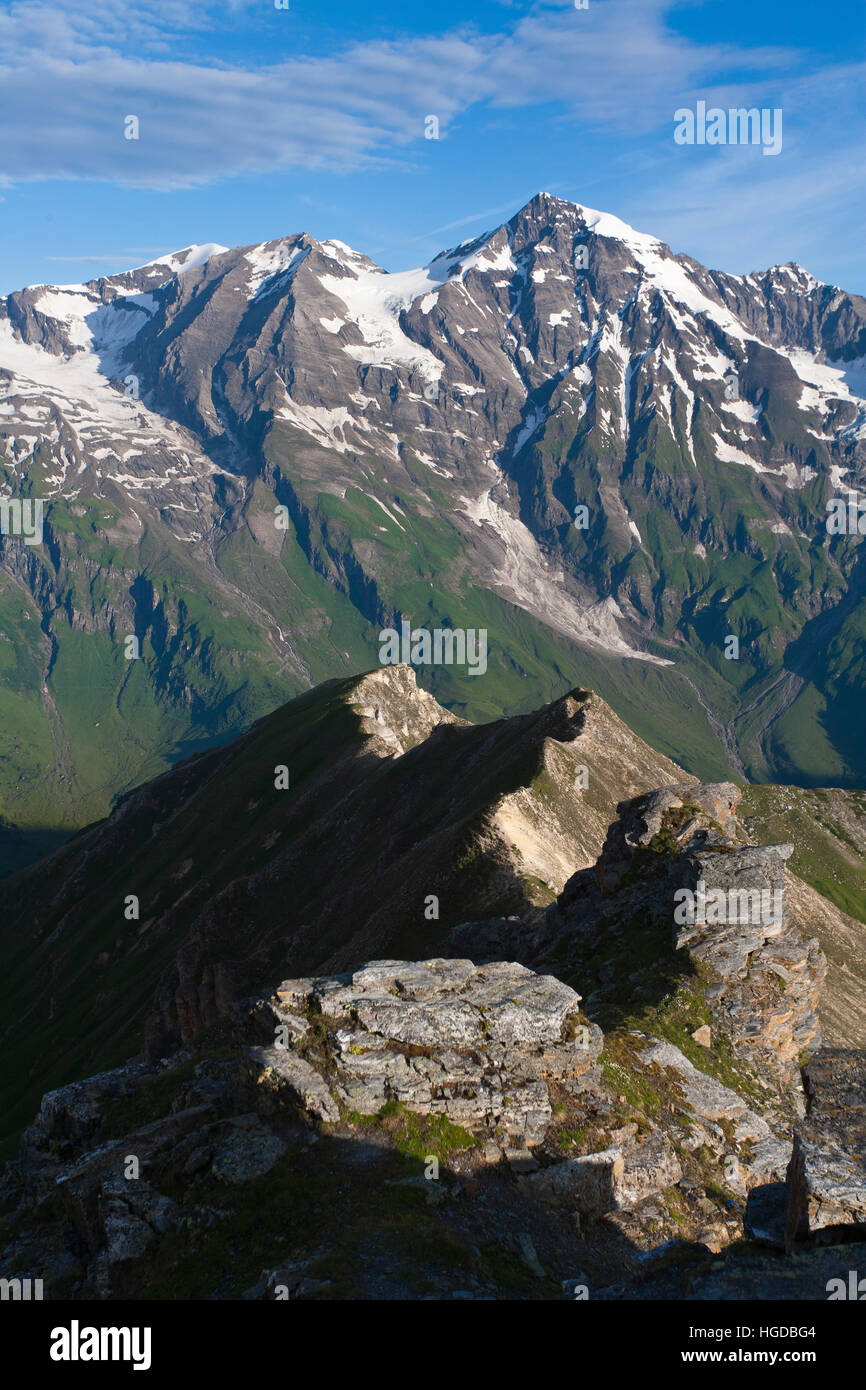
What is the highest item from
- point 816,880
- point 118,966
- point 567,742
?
point 567,742

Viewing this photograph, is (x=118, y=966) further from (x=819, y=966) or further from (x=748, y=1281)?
(x=748, y=1281)

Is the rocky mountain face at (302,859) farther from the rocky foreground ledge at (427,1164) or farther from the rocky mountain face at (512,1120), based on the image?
the rocky foreground ledge at (427,1164)

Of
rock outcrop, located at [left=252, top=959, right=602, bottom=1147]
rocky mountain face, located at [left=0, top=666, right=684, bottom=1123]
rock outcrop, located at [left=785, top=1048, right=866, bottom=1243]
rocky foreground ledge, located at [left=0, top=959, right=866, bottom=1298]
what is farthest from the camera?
rocky mountain face, located at [left=0, top=666, right=684, bottom=1123]

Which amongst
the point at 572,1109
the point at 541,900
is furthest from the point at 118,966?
the point at 572,1109

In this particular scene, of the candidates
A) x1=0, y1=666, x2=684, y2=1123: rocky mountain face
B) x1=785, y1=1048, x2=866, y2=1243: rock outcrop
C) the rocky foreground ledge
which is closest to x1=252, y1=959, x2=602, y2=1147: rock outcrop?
the rocky foreground ledge

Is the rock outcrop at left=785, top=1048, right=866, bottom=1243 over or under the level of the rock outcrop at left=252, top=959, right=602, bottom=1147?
under

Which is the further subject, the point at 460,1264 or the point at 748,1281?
the point at 460,1264

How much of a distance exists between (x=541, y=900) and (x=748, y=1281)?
50.7 meters

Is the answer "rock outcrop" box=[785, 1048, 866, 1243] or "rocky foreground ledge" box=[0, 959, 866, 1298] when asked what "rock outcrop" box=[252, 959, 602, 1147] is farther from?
"rock outcrop" box=[785, 1048, 866, 1243]

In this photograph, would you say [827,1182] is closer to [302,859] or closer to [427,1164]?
[427,1164]

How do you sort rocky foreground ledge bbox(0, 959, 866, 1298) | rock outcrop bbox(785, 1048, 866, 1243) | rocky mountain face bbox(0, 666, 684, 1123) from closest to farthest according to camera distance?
rock outcrop bbox(785, 1048, 866, 1243), rocky foreground ledge bbox(0, 959, 866, 1298), rocky mountain face bbox(0, 666, 684, 1123)

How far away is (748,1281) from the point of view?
70.4 ft

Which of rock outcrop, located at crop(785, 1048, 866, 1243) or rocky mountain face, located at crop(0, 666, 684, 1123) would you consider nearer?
rock outcrop, located at crop(785, 1048, 866, 1243)

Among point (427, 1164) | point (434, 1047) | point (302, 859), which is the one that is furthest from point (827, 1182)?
point (302, 859)
